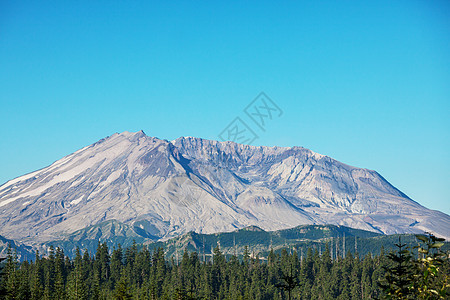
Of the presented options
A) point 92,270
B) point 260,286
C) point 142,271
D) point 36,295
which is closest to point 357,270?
point 260,286

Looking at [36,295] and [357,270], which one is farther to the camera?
[357,270]

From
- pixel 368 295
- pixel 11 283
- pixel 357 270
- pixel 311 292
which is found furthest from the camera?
pixel 357 270

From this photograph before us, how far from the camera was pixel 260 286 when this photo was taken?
184250 millimetres

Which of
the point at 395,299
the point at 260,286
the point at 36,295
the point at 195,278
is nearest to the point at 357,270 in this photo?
the point at 260,286

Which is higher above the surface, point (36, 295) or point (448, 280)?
point (448, 280)

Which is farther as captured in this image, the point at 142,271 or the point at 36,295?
the point at 142,271

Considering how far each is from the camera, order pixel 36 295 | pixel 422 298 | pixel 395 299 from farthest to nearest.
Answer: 1. pixel 36 295
2. pixel 395 299
3. pixel 422 298

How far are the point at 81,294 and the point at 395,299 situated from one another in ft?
312

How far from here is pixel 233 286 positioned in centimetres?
17725

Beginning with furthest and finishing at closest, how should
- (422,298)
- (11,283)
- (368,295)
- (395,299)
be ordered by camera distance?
(368,295), (11,283), (395,299), (422,298)

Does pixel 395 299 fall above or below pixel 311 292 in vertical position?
above

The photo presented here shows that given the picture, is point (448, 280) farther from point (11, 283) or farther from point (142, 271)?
point (142, 271)

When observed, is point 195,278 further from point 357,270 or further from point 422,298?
point 422,298

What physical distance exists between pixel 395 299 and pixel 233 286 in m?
162
